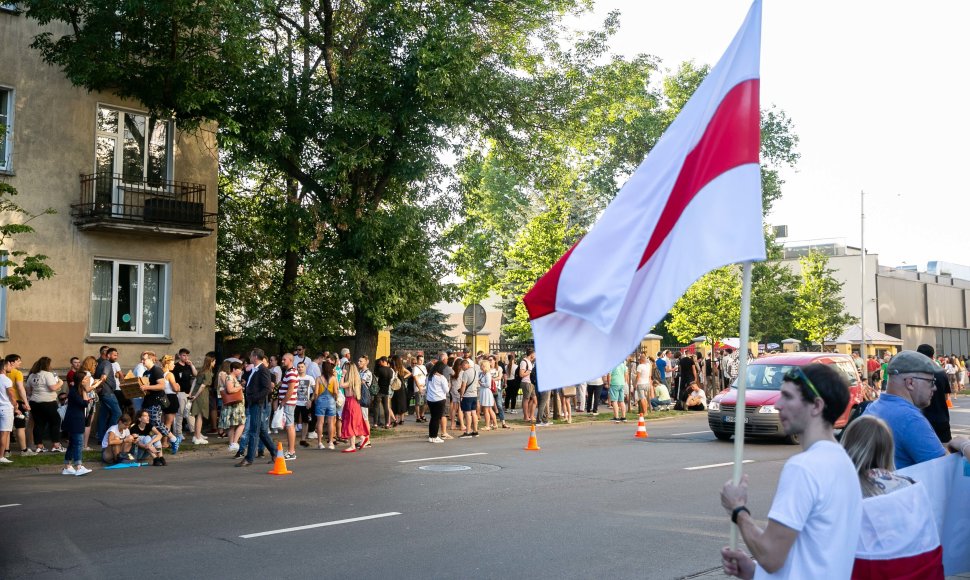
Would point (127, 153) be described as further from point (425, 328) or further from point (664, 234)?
point (425, 328)

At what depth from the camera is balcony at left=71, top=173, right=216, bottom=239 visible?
67.7ft

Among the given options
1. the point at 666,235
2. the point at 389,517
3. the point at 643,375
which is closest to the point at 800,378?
the point at 666,235

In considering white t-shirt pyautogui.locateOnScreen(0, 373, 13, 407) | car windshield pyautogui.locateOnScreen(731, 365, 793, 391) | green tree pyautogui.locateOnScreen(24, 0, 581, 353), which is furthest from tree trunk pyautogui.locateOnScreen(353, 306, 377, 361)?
car windshield pyautogui.locateOnScreen(731, 365, 793, 391)

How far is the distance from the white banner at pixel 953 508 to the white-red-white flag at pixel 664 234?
7.88 feet

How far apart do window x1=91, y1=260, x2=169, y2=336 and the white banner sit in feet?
64.7

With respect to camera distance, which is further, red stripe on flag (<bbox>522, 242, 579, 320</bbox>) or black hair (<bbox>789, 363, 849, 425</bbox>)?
red stripe on flag (<bbox>522, 242, 579, 320</bbox>)

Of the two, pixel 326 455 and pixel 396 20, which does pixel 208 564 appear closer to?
pixel 326 455

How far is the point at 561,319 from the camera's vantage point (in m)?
4.58

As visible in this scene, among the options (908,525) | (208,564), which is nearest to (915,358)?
(908,525)

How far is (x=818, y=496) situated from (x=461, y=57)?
17013 millimetres

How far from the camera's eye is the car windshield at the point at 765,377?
18.9 meters

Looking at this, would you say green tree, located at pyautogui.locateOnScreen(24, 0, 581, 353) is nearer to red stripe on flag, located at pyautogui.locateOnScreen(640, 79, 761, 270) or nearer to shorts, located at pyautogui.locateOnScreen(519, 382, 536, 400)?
shorts, located at pyautogui.locateOnScreen(519, 382, 536, 400)

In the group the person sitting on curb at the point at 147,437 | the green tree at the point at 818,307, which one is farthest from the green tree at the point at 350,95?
the green tree at the point at 818,307

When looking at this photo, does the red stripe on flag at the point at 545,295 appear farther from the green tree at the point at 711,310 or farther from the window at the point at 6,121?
the green tree at the point at 711,310
